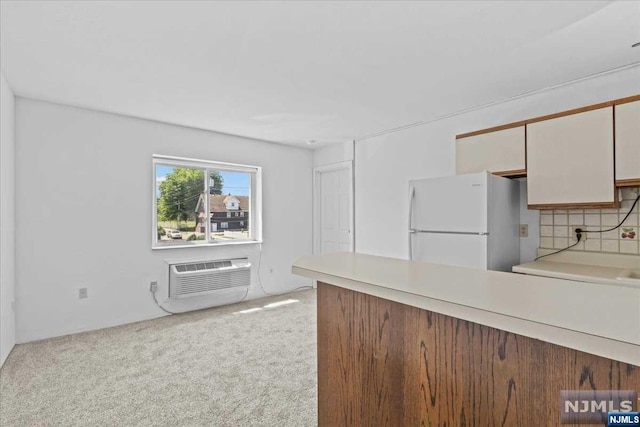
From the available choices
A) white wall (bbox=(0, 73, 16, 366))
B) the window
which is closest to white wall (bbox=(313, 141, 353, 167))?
the window

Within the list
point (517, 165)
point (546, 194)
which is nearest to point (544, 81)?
point (517, 165)

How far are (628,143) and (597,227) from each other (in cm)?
72

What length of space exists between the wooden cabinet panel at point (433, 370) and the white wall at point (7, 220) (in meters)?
2.91

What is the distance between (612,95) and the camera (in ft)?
8.27

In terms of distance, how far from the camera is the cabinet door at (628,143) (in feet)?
7.04

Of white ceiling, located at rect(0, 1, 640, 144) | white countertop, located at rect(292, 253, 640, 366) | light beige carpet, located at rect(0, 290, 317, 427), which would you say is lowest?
light beige carpet, located at rect(0, 290, 317, 427)

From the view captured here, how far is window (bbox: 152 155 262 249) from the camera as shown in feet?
13.0

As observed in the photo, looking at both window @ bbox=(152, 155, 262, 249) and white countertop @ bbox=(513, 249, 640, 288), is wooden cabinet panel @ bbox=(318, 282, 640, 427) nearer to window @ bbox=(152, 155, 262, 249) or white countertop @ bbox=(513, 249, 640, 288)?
white countertop @ bbox=(513, 249, 640, 288)

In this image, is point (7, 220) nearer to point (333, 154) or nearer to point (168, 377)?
point (168, 377)

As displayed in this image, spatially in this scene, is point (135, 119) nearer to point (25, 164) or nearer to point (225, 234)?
A: point (25, 164)

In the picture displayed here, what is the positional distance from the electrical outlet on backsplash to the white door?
2506 mm

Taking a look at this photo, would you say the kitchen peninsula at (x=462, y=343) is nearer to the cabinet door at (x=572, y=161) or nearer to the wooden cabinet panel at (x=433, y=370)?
the wooden cabinet panel at (x=433, y=370)

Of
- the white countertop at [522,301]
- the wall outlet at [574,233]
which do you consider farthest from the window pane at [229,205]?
the wall outlet at [574,233]

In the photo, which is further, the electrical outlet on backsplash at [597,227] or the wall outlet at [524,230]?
the wall outlet at [524,230]
